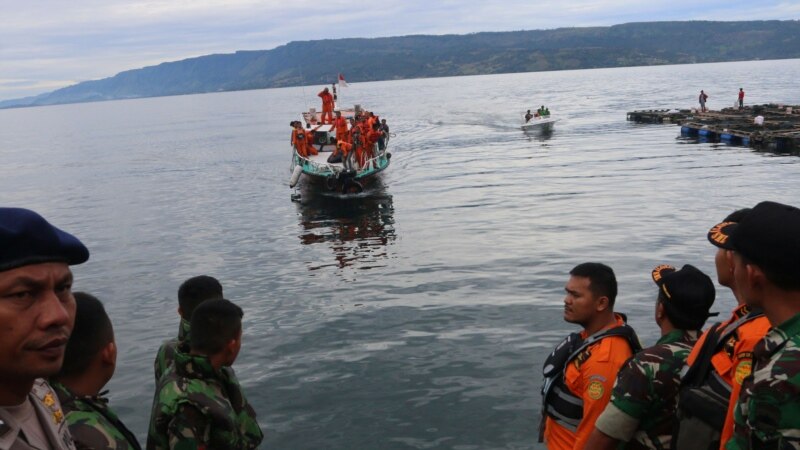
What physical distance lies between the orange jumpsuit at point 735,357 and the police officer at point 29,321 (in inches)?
105

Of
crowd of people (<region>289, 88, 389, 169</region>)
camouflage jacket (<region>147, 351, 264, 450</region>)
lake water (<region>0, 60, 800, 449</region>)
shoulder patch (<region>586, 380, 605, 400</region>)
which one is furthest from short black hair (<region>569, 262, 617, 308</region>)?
crowd of people (<region>289, 88, 389, 169</region>)

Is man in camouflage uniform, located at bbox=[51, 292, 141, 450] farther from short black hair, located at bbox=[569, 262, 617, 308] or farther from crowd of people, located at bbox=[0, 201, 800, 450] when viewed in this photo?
short black hair, located at bbox=[569, 262, 617, 308]

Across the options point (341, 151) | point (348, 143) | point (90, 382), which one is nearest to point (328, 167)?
point (341, 151)

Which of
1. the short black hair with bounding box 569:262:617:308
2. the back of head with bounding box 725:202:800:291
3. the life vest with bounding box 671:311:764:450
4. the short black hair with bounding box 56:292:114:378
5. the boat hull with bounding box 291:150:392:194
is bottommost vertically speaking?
the boat hull with bounding box 291:150:392:194

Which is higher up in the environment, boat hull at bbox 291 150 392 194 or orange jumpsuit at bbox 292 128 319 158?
orange jumpsuit at bbox 292 128 319 158

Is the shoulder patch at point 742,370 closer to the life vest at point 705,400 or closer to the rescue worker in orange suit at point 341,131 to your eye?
the life vest at point 705,400

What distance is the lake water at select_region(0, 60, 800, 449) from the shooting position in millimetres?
10695

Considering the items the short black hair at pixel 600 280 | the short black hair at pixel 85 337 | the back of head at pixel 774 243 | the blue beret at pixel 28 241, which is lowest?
the short black hair at pixel 600 280

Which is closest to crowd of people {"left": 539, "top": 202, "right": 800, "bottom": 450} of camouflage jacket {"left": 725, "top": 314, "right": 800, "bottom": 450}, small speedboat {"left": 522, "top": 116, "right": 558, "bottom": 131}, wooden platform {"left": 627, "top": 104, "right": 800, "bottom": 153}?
camouflage jacket {"left": 725, "top": 314, "right": 800, "bottom": 450}

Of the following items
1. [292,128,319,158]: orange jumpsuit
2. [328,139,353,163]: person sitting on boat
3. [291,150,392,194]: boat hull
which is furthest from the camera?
[292,128,319,158]: orange jumpsuit

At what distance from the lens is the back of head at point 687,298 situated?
4.05 meters

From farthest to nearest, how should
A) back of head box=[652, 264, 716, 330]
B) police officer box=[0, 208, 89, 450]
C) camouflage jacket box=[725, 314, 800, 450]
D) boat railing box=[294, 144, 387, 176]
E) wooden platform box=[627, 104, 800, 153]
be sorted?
wooden platform box=[627, 104, 800, 153]
boat railing box=[294, 144, 387, 176]
back of head box=[652, 264, 716, 330]
camouflage jacket box=[725, 314, 800, 450]
police officer box=[0, 208, 89, 450]

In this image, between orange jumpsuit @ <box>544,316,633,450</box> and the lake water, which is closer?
orange jumpsuit @ <box>544,316,633,450</box>

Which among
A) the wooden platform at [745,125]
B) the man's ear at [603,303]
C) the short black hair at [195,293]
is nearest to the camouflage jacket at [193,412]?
the short black hair at [195,293]
